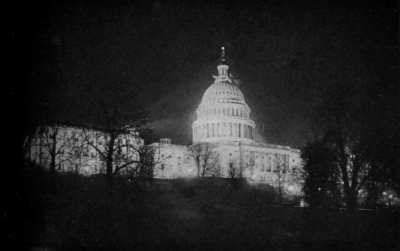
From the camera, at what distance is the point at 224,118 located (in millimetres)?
90375

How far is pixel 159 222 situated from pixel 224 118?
65.9 metres

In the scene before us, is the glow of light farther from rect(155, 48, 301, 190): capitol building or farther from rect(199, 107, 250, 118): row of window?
rect(199, 107, 250, 118): row of window

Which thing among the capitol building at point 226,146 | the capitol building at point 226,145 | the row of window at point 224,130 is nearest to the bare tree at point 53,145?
the capitol building at point 226,146

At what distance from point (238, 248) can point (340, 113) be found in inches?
429

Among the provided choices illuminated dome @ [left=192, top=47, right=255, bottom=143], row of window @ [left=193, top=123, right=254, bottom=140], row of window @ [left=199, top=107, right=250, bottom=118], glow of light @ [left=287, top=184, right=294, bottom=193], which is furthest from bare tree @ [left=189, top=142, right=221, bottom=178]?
row of window @ [left=199, top=107, right=250, bottom=118]

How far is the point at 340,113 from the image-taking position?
28.2 m

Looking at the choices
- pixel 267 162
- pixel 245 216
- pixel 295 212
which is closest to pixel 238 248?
pixel 245 216

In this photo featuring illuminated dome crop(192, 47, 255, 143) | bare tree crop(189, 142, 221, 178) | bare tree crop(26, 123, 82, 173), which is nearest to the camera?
bare tree crop(26, 123, 82, 173)

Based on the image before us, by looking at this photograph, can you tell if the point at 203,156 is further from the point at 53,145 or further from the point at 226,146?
the point at 53,145

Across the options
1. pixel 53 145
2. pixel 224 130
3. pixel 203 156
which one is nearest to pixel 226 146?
pixel 224 130

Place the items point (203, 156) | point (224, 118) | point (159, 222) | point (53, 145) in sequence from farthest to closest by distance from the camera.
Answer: point (224, 118)
point (203, 156)
point (53, 145)
point (159, 222)

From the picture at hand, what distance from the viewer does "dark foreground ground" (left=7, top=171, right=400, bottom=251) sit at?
72.2ft

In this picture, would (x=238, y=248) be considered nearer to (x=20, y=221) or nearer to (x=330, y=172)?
(x=330, y=172)

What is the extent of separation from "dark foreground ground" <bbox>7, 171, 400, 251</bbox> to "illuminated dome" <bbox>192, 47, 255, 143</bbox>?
59.6m
